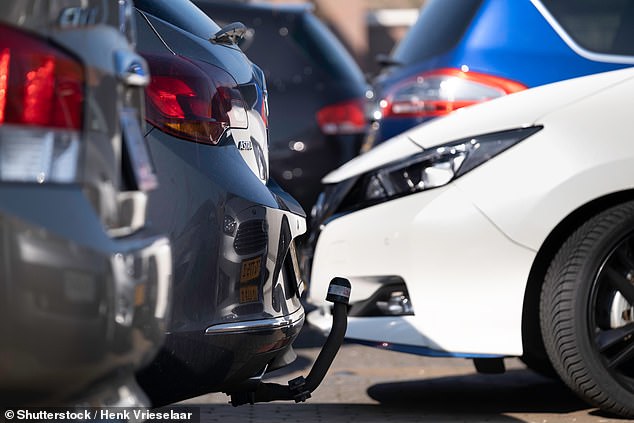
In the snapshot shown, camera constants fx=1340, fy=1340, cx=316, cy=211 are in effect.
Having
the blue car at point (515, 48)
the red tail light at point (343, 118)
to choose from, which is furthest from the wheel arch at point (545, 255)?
the red tail light at point (343, 118)

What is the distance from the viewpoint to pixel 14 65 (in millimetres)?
2447

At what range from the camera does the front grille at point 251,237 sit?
11.7 ft

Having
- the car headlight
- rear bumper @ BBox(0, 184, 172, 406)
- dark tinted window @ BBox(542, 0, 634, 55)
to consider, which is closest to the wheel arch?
the car headlight

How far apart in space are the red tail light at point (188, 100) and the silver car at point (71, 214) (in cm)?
76

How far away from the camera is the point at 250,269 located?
11.8 ft

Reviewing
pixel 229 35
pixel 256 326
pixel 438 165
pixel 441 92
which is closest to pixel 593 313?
pixel 438 165

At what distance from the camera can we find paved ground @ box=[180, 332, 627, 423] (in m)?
4.96

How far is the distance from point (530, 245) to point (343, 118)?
408 centimetres

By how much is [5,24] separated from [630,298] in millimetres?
2831

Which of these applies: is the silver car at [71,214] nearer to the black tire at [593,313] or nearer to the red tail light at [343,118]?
the black tire at [593,313]

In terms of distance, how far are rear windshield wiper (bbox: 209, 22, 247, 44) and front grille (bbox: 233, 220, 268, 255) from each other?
1.98ft

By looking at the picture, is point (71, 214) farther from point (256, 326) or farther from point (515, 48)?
point (515, 48)

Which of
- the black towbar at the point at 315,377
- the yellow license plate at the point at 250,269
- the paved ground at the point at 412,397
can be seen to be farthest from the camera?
the paved ground at the point at 412,397

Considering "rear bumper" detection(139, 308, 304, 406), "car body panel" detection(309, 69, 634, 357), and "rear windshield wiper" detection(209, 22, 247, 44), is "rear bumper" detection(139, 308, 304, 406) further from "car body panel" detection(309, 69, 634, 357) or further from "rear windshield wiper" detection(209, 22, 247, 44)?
"car body panel" detection(309, 69, 634, 357)
